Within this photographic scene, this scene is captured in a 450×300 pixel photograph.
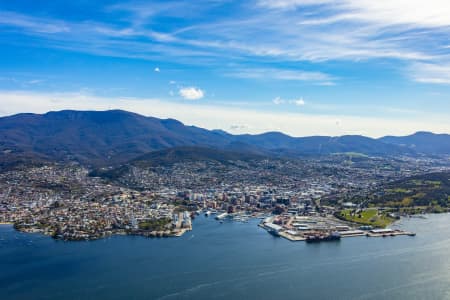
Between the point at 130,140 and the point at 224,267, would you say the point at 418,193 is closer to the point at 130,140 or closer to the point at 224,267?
the point at 224,267

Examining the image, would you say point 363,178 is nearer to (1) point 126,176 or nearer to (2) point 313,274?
(1) point 126,176

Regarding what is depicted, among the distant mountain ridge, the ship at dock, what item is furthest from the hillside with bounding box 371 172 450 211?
the distant mountain ridge

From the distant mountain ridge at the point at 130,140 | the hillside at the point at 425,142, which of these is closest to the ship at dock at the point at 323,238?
the distant mountain ridge at the point at 130,140

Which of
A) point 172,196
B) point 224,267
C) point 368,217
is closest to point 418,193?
point 368,217

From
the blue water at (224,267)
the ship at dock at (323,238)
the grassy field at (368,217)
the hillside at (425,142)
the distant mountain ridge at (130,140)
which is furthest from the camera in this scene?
the hillside at (425,142)

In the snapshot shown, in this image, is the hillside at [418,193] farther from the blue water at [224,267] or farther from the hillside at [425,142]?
the hillside at [425,142]

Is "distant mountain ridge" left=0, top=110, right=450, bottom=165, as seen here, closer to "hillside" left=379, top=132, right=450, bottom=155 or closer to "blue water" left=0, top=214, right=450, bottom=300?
"hillside" left=379, top=132, right=450, bottom=155
